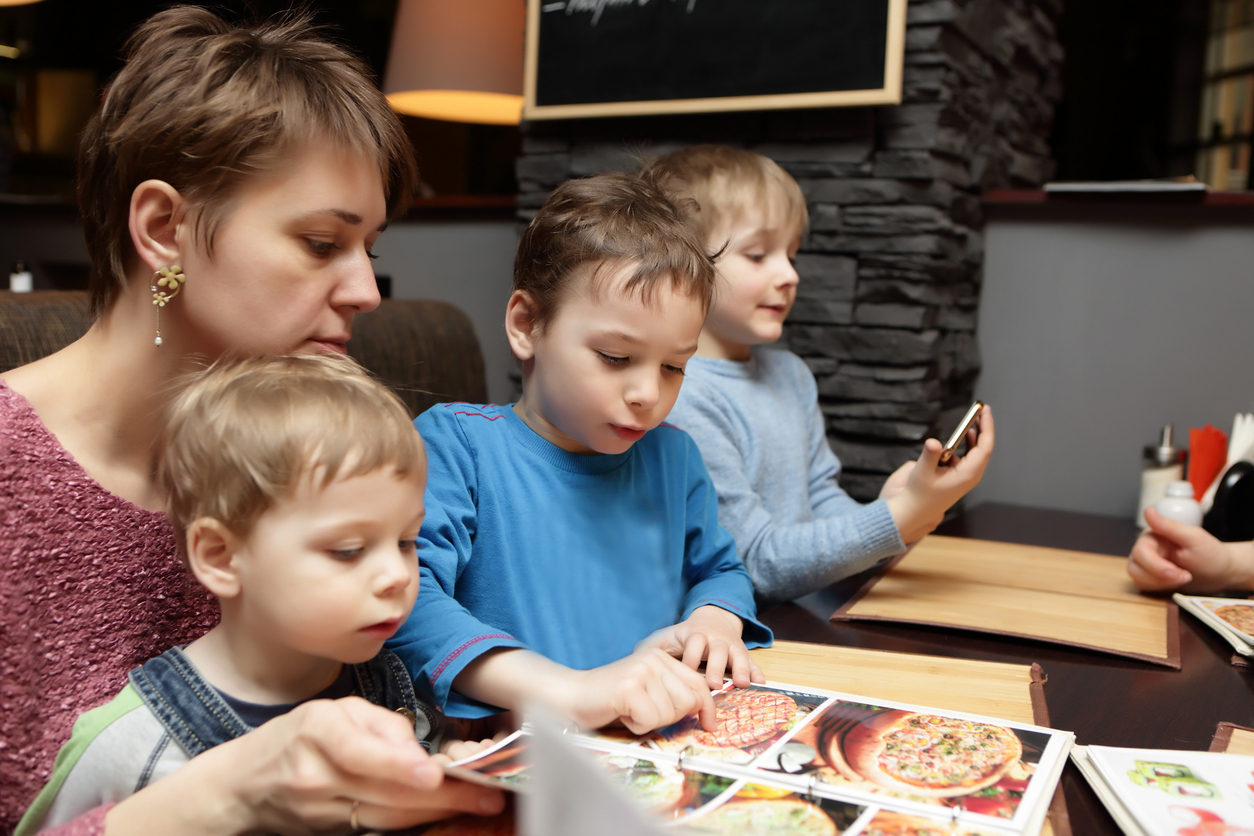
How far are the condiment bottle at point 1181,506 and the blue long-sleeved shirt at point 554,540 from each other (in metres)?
0.78

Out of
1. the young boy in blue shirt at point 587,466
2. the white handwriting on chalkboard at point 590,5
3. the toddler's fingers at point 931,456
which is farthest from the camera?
the white handwriting on chalkboard at point 590,5

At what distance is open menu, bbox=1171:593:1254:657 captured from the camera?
3.49ft

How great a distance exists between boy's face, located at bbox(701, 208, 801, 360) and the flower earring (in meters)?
0.75

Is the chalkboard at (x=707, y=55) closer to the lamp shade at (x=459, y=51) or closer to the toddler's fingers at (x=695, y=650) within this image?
the lamp shade at (x=459, y=51)

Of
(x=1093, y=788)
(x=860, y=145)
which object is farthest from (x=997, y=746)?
(x=860, y=145)

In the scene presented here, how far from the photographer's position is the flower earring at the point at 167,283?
0.84 meters

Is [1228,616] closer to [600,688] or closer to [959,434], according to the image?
[959,434]

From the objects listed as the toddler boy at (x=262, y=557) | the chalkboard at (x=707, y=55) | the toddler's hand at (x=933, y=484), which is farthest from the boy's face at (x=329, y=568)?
the chalkboard at (x=707, y=55)

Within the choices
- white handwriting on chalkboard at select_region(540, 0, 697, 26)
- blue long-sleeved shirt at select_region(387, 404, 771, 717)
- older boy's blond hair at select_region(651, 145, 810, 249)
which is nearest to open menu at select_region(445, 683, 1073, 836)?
blue long-sleeved shirt at select_region(387, 404, 771, 717)

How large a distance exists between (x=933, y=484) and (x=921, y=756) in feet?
1.97

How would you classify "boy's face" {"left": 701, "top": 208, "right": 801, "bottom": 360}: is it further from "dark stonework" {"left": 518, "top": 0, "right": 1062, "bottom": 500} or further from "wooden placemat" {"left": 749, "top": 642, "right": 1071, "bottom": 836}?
"dark stonework" {"left": 518, "top": 0, "right": 1062, "bottom": 500}

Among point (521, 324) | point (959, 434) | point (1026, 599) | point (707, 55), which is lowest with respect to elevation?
point (1026, 599)

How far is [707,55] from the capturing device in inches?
83.7

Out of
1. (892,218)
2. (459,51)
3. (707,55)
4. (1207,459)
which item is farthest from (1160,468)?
(459,51)
